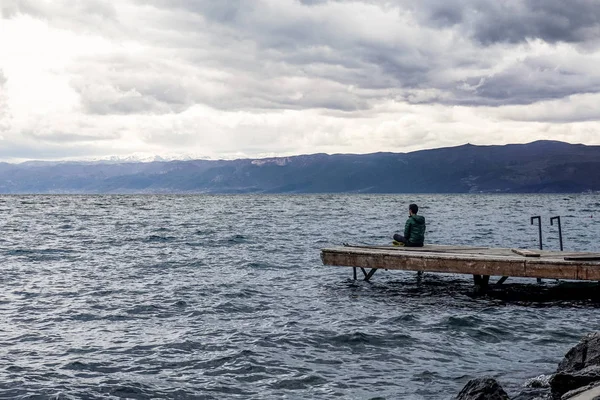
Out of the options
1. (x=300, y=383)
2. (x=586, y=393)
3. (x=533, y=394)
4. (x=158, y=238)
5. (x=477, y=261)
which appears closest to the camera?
(x=586, y=393)

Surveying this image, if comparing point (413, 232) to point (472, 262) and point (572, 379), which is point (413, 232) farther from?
point (572, 379)

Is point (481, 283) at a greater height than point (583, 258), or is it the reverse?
point (583, 258)

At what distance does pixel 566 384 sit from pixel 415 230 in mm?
14379

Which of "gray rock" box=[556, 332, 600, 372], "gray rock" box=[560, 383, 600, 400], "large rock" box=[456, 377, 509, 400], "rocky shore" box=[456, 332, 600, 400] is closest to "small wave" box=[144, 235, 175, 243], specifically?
"rocky shore" box=[456, 332, 600, 400]

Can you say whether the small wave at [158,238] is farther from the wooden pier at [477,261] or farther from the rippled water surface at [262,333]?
the wooden pier at [477,261]

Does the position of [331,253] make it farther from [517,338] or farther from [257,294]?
[517,338]

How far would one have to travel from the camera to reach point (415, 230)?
22.8 meters

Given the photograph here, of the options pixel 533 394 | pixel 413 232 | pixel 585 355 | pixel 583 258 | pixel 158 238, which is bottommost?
pixel 533 394

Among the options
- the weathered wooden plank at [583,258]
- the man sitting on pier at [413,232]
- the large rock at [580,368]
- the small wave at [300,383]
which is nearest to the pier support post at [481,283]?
the weathered wooden plank at [583,258]

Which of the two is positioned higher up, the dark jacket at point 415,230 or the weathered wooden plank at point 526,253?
the dark jacket at point 415,230

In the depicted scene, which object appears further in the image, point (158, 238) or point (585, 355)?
point (158, 238)

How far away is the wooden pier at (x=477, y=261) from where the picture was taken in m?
17.7

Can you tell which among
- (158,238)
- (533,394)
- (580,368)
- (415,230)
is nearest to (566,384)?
(580,368)

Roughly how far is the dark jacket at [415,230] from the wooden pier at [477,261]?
47 cm
